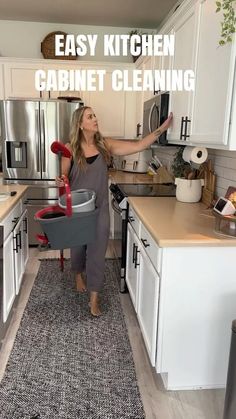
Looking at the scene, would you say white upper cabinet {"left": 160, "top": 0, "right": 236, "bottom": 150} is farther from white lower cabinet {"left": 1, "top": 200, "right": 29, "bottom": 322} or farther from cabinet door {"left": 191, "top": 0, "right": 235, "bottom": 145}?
white lower cabinet {"left": 1, "top": 200, "right": 29, "bottom": 322}

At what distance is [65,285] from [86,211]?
49.4 inches

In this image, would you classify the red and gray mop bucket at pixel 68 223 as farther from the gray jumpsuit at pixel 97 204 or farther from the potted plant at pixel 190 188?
the potted plant at pixel 190 188

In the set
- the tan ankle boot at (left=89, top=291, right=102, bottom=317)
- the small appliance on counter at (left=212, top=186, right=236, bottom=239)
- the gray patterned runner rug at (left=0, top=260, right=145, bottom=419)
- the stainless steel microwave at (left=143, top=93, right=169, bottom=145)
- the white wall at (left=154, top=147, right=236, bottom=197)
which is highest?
the stainless steel microwave at (left=143, top=93, right=169, bottom=145)

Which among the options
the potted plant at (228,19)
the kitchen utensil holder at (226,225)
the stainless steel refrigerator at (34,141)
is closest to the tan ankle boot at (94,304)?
the kitchen utensil holder at (226,225)

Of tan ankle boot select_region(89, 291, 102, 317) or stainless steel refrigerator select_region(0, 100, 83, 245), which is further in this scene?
stainless steel refrigerator select_region(0, 100, 83, 245)

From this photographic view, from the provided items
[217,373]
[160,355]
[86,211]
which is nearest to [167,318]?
[160,355]

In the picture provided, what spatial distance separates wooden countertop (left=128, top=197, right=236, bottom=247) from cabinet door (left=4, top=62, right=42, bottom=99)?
2368 mm

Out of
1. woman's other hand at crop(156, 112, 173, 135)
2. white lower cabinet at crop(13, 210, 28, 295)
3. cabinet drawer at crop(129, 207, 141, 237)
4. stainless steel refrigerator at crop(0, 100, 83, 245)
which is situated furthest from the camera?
stainless steel refrigerator at crop(0, 100, 83, 245)

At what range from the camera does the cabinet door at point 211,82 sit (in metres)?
1.66

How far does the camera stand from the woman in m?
2.48

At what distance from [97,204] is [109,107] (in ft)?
7.61

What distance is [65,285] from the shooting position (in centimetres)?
312

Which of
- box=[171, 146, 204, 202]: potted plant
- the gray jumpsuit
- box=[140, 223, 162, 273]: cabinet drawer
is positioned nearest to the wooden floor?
the gray jumpsuit

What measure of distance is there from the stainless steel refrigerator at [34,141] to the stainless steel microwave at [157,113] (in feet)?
3.68
